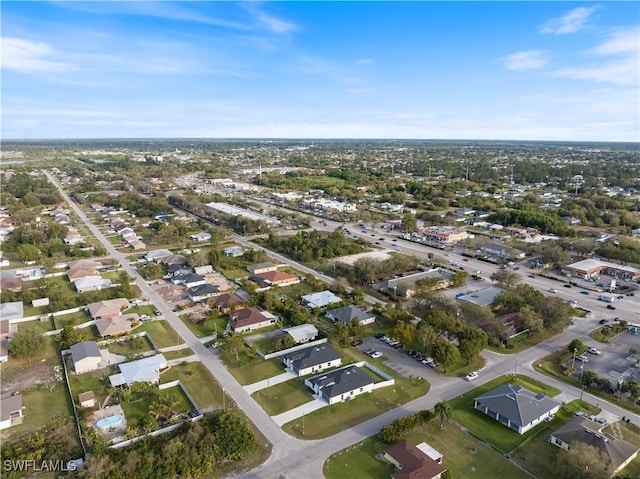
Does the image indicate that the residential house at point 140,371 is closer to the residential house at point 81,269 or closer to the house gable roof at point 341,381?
the house gable roof at point 341,381

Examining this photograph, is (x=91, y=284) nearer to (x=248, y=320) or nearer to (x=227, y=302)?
(x=227, y=302)

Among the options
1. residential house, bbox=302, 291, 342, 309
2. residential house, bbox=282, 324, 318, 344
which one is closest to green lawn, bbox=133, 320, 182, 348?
residential house, bbox=282, 324, 318, 344

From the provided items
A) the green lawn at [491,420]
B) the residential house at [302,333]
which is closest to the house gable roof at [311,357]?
the residential house at [302,333]

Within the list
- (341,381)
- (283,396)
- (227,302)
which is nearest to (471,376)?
(341,381)

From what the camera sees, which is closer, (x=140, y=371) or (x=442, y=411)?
(x=442, y=411)

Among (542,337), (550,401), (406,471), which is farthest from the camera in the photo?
(542,337)

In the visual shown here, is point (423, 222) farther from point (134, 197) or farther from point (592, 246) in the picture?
point (134, 197)

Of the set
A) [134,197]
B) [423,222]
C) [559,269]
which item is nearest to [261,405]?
[559,269]
